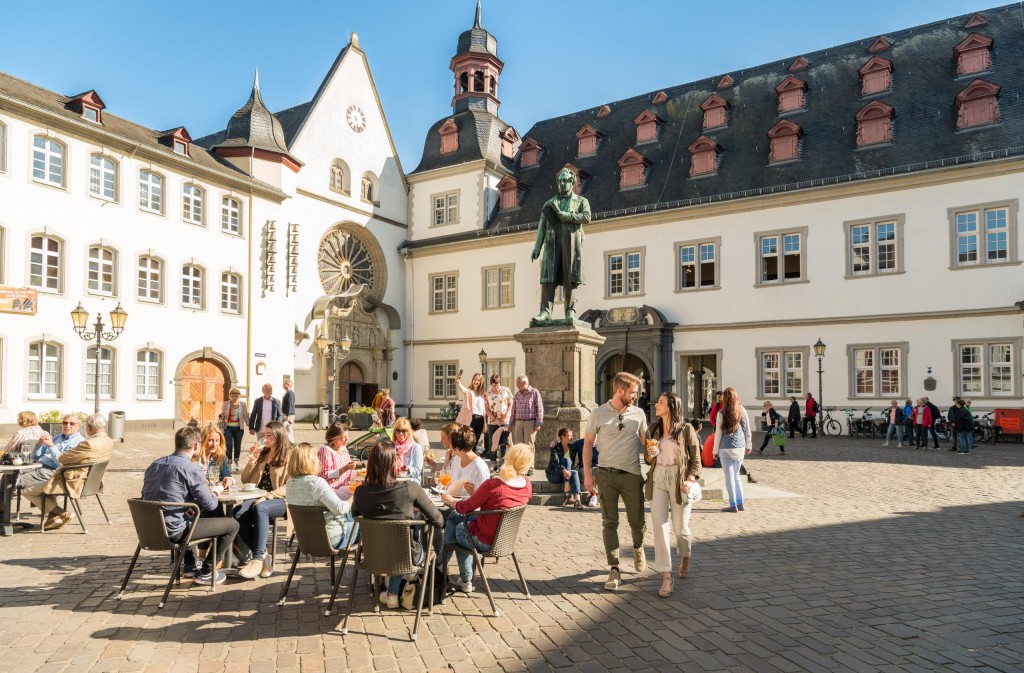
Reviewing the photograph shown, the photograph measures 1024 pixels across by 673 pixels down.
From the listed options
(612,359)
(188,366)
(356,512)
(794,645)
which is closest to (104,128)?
(188,366)

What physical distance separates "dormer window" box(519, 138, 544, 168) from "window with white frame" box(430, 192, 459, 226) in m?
3.53

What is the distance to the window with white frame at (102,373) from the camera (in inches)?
950

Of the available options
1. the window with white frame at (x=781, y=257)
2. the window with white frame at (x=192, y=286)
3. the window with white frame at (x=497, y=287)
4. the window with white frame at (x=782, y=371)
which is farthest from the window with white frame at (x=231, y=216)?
the window with white frame at (x=782, y=371)

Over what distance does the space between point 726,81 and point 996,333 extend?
1464cm

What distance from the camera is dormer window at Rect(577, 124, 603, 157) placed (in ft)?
Result: 112

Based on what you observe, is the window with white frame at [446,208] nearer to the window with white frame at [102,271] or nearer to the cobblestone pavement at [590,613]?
the window with white frame at [102,271]

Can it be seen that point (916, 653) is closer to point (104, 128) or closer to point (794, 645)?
point (794, 645)

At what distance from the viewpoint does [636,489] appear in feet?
21.9

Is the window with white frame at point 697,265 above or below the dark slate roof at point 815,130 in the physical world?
below

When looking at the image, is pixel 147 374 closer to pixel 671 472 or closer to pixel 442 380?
pixel 442 380

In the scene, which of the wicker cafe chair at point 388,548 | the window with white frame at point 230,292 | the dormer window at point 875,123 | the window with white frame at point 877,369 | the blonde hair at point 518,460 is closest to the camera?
the wicker cafe chair at point 388,548

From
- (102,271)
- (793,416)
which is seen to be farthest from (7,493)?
(793,416)

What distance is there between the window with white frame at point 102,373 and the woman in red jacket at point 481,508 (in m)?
21.3

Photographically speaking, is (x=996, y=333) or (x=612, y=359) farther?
(x=612, y=359)
